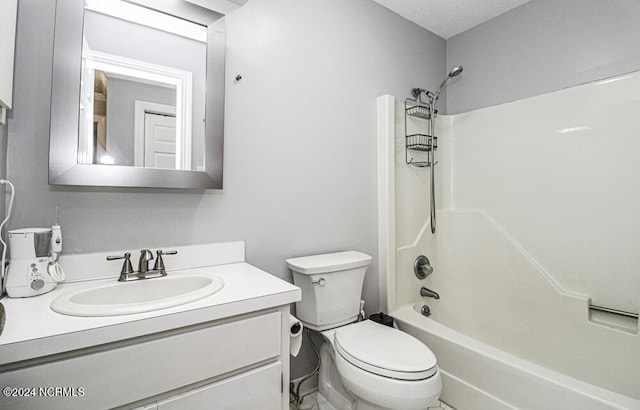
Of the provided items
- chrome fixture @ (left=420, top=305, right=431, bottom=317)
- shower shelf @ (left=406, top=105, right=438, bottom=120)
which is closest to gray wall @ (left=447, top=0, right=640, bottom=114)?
shower shelf @ (left=406, top=105, right=438, bottom=120)

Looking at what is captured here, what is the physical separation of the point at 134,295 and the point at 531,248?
82.7 inches

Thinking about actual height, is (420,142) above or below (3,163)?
above

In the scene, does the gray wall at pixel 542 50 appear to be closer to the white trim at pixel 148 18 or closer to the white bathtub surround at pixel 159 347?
the white trim at pixel 148 18

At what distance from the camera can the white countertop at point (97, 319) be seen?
66 cm

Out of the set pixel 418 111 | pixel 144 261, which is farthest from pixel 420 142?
pixel 144 261

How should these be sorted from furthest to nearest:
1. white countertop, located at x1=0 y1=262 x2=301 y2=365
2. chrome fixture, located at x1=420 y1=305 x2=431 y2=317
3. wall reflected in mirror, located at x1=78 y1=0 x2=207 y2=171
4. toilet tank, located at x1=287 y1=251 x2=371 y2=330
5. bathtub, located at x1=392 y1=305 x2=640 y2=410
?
1. chrome fixture, located at x1=420 y1=305 x2=431 y2=317
2. toilet tank, located at x1=287 y1=251 x2=371 y2=330
3. bathtub, located at x1=392 y1=305 x2=640 y2=410
4. wall reflected in mirror, located at x1=78 y1=0 x2=207 y2=171
5. white countertop, located at x1=0 y1=262 x2=301 y2=365

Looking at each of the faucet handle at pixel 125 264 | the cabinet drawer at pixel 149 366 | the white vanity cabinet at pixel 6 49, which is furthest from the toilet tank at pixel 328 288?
the white vanity cabinet at pixel 6 49

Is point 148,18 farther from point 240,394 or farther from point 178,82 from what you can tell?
A: point 240,394

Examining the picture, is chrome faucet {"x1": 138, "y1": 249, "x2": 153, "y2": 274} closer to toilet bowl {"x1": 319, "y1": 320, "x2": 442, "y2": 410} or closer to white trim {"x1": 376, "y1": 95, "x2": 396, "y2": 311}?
toilet bowl {"x1": 319, "y1": 320, "x2": 442, "y2": 410}

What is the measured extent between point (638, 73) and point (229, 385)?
2282mm

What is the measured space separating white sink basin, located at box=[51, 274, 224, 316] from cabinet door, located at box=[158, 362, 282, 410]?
263mm

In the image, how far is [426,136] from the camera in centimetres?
213

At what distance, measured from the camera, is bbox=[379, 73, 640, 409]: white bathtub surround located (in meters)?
1.46

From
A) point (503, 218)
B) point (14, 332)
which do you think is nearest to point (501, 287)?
point (503, 218)
